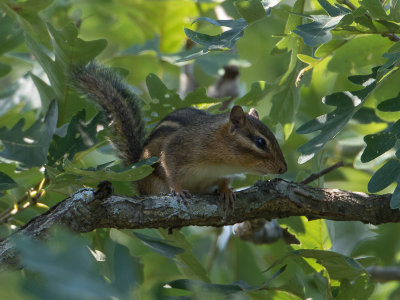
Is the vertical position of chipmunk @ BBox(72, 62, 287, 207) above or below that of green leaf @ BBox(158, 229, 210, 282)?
above

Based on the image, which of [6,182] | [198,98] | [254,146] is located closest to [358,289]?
[254,146]

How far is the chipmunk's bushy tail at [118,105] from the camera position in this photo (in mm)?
3420

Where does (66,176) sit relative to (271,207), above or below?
above

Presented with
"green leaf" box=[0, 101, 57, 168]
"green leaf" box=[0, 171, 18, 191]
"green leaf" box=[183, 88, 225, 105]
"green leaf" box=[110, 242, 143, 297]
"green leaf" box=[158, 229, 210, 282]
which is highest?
"green leaf" box=[110, 242, 143, 297]

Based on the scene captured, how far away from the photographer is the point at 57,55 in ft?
10.7

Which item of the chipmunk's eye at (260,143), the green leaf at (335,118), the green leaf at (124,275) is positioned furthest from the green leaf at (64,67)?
the green leaf at (124,275)

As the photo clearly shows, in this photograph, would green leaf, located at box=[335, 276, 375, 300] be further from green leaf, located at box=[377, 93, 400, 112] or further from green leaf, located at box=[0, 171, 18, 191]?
green leaf, located at box=[0, 171, 18, 191]

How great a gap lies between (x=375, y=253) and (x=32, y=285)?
3.89 m

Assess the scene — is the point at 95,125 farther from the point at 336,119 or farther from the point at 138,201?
the point at 336,119

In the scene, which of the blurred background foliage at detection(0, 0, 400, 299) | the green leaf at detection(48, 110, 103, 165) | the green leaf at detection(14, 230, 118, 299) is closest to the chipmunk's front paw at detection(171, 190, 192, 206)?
the blurred background foliage at detection(0, 0, 400, 299)

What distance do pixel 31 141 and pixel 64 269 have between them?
2173 millimetres

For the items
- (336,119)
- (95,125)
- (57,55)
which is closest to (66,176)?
(95,125)

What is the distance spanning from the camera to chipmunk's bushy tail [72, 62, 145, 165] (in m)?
3.42

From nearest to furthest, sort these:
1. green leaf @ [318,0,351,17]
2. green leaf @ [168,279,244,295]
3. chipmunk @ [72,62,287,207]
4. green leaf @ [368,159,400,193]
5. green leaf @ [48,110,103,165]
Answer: green leaf @ [318,0,351,17]
green leaf @ [368,159,400,193]
green leaf @ [168,279,244,295]
green leaf @ [48,110,103,165]
chipmunk @ [72,62,287,207]
